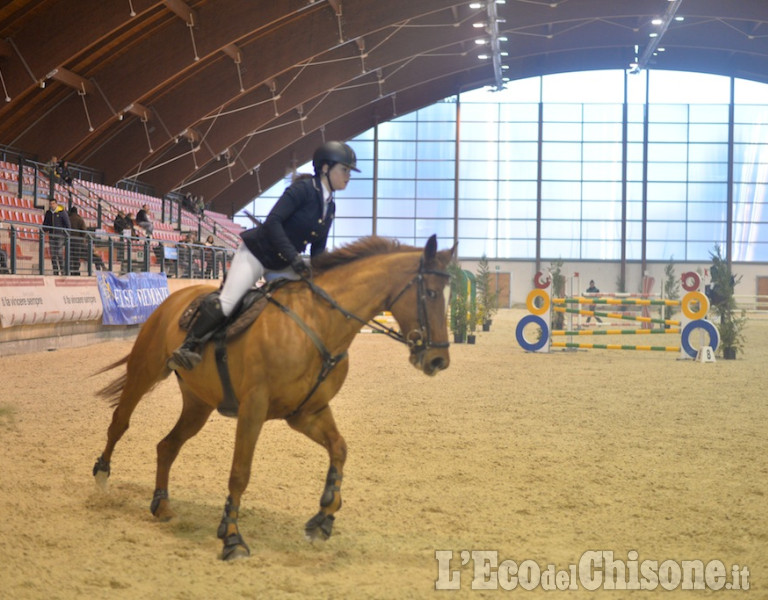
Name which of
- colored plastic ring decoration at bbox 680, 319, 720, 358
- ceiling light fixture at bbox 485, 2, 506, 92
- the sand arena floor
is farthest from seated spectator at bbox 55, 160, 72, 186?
colored plastic ring decoration at bbox 680, 319, 720, 358

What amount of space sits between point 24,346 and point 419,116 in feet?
102

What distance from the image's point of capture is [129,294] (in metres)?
17.9

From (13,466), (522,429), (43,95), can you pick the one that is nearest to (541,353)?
(522,429)

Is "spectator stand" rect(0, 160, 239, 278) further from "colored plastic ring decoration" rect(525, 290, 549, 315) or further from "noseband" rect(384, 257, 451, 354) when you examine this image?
"noseband" rect(384, 257, 451, 354)

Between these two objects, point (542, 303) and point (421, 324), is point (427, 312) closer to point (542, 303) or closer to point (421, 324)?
point (421, 324)

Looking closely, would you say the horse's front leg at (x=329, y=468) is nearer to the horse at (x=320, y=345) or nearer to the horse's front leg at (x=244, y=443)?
the horse at (x=320, y=345)

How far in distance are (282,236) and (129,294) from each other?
1440cm

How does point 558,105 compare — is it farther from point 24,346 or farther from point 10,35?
point 24,346

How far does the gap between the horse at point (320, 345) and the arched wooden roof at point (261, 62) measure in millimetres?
16603

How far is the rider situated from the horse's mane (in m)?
0.13

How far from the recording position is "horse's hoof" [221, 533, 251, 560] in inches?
154

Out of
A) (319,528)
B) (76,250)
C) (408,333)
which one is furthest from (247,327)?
(76,250)

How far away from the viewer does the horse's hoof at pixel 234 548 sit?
3904mm

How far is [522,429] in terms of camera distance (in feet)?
25.2
